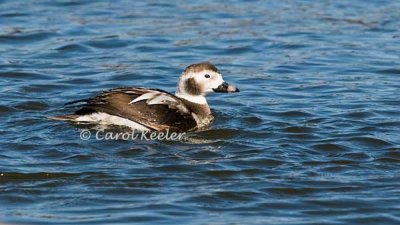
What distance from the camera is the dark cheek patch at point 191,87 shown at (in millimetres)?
11898

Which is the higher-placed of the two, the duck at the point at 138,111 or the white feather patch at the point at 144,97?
the white feather patch at the point at 144,97

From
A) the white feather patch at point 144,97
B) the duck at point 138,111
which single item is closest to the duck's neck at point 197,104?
the duck at point 138,111

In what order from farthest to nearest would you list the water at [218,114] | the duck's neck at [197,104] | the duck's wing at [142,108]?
the duck's neck at [197,104] → the duck's wing at [142,108] → the water at [218,114]

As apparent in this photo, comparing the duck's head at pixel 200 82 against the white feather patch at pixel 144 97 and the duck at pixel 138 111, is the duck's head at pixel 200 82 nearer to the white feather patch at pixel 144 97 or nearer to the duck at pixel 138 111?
the duck at pixel 138 111

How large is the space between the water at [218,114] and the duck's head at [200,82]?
34cm

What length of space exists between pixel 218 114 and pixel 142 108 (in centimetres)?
122

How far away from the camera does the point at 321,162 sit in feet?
33.0

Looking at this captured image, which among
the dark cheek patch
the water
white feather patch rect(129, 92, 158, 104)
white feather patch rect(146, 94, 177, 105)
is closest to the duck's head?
the dark cheek patch

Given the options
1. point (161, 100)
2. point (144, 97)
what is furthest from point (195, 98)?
point (144, 97)

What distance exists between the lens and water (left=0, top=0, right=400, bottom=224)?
8797mm

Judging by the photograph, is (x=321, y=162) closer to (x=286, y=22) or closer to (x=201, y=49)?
(x=201, y=49)

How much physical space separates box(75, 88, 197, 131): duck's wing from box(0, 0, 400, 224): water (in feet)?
0.99

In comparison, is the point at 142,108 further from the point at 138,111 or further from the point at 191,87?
the point at 191,87

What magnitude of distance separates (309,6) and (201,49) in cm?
307
